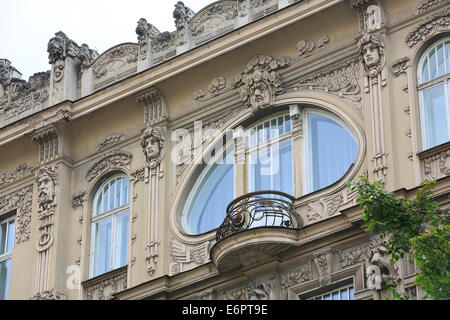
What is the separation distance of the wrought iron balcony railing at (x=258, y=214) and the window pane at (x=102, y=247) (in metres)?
3.48

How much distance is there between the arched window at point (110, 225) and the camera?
25.8 m

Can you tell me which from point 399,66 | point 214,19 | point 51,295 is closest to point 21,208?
point 51,295

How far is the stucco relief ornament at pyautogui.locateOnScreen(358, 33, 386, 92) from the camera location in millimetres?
23641

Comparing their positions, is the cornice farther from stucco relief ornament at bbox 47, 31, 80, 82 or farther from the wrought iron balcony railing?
the wrought iron balcony railing

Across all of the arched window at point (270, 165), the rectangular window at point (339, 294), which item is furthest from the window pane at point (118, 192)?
the rectangular window at point (339, 294)

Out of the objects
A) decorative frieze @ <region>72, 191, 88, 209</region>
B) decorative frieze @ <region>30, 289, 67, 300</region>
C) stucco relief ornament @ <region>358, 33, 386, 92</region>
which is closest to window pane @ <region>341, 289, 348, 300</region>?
stucco relief ornament @ <region>358, 33, 386, 92</region>

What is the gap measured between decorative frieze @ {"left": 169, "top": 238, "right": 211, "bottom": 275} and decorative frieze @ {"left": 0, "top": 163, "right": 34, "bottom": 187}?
4.97 meters

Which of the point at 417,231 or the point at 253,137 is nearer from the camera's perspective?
the point at 417,231

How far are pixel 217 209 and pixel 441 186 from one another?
210 inches

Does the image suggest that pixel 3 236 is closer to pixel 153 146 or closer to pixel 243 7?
pixel 153 146

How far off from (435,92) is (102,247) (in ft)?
25.4

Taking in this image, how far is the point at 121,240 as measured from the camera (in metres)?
25.9

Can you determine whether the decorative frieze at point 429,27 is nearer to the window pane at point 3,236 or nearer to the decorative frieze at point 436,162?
the decorative frieze at point 436,162
